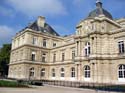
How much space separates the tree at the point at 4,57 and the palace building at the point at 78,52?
222 inches

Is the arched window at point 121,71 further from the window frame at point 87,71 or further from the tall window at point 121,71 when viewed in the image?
the window frame at point 87,71

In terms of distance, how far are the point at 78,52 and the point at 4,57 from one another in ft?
107

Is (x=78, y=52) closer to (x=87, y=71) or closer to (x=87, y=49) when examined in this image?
(x=87, y=49)

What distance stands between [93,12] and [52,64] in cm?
1940

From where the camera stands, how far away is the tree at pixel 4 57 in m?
60.2

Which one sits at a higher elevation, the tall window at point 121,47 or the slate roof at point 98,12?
the slate roof at point 98,12

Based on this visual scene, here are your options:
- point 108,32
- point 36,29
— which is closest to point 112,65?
point 108,32

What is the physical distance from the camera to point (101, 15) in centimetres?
3528

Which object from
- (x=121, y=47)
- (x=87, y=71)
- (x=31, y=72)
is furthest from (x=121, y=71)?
(x=31, y=72)

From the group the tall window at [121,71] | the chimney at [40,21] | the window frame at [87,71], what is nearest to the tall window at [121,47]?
the tall window at [121,71]

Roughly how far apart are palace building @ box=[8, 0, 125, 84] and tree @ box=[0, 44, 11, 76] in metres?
5.64

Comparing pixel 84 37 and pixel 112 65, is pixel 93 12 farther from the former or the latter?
pixel 112 65

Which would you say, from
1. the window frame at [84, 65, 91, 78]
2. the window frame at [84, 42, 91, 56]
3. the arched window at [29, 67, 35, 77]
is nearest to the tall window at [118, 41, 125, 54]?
the window frame at [84, 42, 91, 56]

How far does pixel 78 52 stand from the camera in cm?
3791
